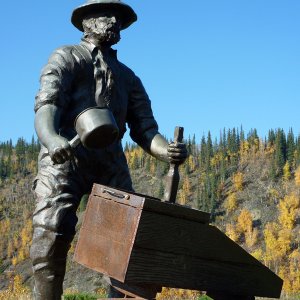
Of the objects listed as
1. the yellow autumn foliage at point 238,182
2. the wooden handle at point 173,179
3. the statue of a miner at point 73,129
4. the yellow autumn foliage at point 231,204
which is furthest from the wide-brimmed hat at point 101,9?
the yellow autumn foliage at point 238,182

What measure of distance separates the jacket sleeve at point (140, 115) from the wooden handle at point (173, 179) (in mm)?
629

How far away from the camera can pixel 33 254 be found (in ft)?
13.8

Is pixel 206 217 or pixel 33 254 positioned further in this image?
pixel 33 254

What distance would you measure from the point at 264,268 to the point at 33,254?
158cm

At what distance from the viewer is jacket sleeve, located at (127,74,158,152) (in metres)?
4.94

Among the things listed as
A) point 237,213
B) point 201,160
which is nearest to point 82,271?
point 237,213

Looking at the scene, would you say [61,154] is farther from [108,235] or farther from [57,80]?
[57,80]

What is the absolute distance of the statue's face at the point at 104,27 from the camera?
4.58 metres

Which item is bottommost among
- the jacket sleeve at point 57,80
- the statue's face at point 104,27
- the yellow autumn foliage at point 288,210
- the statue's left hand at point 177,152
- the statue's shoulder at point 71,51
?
the statue's left hand at point 177,152

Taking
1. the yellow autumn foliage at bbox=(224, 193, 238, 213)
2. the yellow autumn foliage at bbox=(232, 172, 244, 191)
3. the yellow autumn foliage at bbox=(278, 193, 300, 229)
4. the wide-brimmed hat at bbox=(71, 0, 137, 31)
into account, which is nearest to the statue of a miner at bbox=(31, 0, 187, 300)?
the wide-brimmed hat at bbox=(71, 0, 137, 31)

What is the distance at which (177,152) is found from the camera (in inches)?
169

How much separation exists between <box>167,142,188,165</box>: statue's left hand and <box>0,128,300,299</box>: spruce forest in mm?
76367

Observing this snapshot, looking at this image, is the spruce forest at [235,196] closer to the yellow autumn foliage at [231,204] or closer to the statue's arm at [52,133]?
the yellow autumn foliage at [231,204]

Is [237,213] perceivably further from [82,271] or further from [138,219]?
Answer: [138,219]
